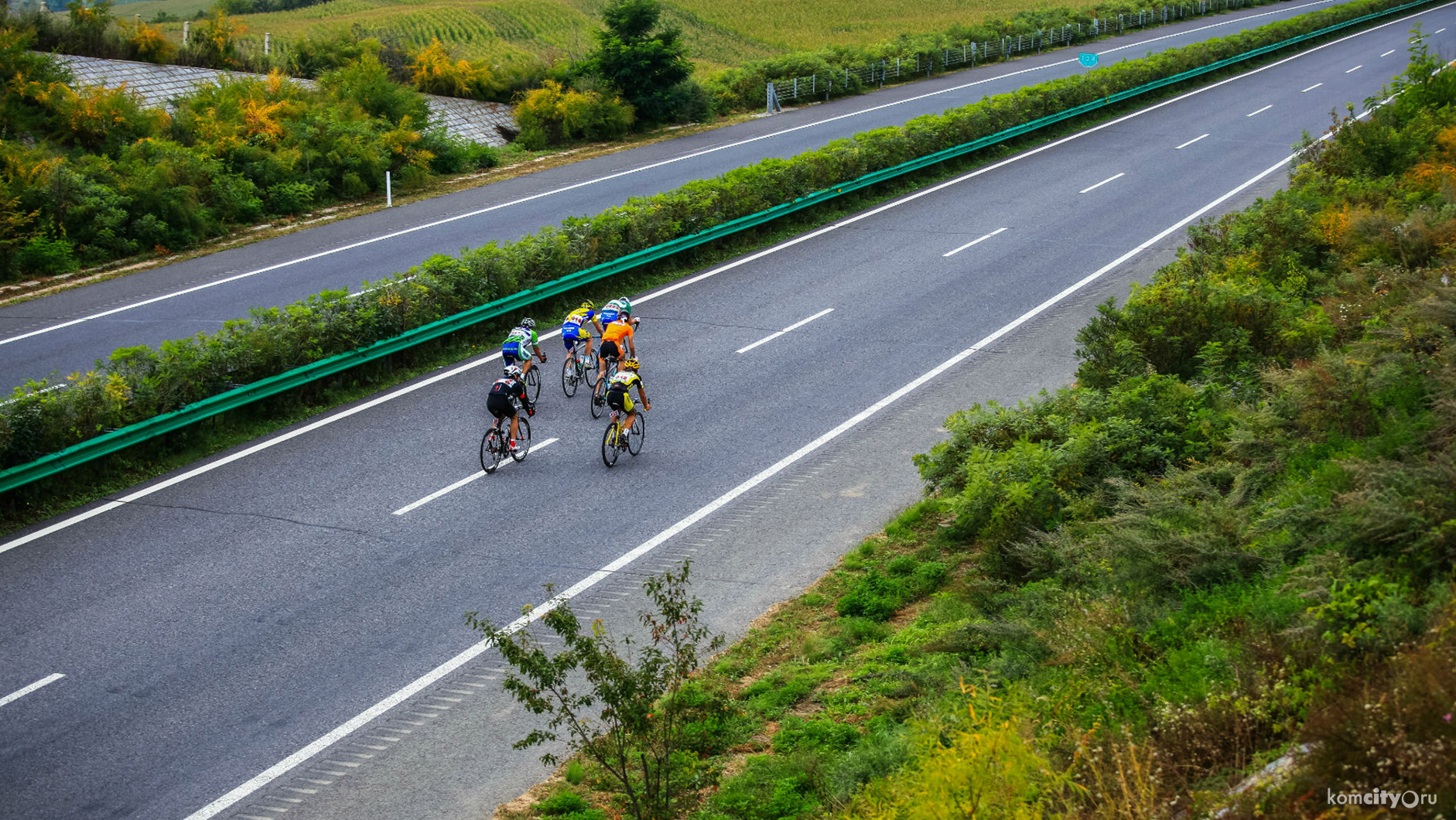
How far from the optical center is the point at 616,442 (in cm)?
1372

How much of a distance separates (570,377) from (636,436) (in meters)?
2.57

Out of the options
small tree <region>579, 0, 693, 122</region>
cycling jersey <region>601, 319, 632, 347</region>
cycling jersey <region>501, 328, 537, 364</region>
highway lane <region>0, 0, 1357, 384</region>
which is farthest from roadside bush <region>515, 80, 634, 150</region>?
cycling jersey <region>501, 328, 537, 364</region>

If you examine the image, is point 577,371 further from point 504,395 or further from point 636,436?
point 504,395

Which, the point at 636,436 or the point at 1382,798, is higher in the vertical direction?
the point at 1382,798

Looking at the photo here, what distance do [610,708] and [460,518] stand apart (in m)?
6.03

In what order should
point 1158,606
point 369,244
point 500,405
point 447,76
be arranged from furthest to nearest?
point 447,76
point 369,244
point 500,405
point 1158,606

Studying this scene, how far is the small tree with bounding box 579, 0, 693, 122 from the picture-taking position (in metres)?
35.9

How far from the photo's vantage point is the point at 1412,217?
1294 centimetres

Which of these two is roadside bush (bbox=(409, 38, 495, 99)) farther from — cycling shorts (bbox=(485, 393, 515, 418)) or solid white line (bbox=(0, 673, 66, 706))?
solid white line (bbox=(0, 673, 66, 706))

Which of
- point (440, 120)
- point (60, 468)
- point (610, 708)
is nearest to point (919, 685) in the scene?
point (610, 708)

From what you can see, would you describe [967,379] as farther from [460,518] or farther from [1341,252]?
[460,518]

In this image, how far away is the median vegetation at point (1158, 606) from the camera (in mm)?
4957

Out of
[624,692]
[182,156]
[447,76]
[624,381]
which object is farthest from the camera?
[447,76]

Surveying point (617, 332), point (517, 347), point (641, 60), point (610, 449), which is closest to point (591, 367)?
point (617, 332)
